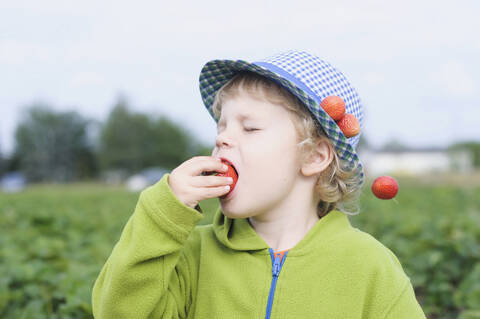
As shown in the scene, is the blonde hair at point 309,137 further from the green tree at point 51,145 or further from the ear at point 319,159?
the green tree at point 51,145

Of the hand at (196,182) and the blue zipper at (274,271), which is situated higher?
the hand at (196,182)

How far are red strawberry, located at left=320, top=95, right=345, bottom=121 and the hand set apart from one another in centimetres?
45

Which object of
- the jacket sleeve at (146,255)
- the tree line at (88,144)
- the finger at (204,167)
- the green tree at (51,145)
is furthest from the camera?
the green tree at (51,145)

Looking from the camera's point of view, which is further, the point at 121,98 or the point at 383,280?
the point at 121,98

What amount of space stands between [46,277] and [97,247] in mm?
1270

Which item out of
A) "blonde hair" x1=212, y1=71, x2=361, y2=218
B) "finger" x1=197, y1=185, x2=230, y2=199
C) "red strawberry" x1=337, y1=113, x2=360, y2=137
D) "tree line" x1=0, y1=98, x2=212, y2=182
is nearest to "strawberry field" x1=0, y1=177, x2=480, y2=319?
"blonde hair" x1=212, y1=71, x2=361, y2=218

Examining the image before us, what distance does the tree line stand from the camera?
167ft

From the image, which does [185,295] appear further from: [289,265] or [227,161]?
[227,161]

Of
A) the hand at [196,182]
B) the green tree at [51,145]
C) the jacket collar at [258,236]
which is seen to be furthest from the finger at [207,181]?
the green tree at [51,145]

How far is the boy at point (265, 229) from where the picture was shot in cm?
166

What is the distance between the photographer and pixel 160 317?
5.81 ft

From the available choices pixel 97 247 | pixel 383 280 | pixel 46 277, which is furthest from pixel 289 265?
pixel 97 247

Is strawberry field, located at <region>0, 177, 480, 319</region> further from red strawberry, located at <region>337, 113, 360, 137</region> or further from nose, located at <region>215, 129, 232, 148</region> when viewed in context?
nose, located at <region>215, 129, 232, 148</region>

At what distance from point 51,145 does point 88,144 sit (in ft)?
16.0
